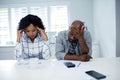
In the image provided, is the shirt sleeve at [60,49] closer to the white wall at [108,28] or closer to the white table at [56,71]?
the white table at [56,71]

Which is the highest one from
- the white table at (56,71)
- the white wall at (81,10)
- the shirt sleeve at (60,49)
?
the white wall at (81,10)

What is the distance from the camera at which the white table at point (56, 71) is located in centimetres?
128

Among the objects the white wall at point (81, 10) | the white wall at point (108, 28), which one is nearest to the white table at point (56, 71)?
the white wall at point (108, 28)

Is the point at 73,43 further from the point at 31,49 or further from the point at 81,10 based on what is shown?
the point at 81,10

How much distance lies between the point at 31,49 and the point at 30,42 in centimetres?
9

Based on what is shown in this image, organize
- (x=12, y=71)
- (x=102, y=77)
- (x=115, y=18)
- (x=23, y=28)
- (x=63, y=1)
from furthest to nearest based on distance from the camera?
(x=63, y=1)
(x=115, y=18)
(x=23, y=28)
(x=12, y=71)
(x=102, y=77)

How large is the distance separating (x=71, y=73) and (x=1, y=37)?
3832 millimetres

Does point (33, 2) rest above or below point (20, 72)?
above

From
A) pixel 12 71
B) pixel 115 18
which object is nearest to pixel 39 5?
pixel 115 18

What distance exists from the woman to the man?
0.64 ft

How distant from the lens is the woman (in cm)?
197

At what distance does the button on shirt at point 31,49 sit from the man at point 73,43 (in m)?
0.17

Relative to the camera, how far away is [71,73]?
137 cm

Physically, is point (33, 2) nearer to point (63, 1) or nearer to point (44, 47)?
point (63, 1)
